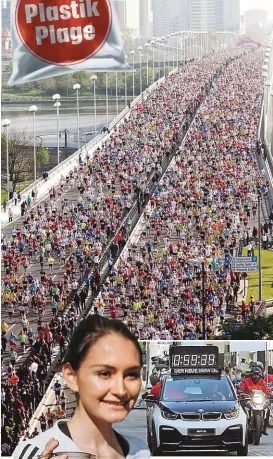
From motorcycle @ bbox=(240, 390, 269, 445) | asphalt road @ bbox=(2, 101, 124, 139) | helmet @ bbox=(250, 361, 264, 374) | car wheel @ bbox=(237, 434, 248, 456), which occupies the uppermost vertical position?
asphalt road @ bbox=(2, 101, 124, 139)

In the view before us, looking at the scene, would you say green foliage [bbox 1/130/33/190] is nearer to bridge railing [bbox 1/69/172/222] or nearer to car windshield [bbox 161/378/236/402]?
bridge railing [bbox 1/69/172/222]

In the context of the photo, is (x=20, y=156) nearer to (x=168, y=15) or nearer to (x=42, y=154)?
(x=42, y=154)

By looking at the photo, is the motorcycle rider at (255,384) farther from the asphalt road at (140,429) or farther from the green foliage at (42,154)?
the green foliage at (42,154)

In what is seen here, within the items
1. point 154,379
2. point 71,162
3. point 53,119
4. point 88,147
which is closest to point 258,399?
point 154,379

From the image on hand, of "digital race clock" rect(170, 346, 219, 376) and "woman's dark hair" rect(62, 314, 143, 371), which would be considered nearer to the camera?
"woman's dark hair" rect(62, 314, 143, 371)

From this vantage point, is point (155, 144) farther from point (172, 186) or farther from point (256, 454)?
point (256, 454)

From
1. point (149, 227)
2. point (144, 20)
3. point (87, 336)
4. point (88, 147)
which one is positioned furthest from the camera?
point (88, 147)

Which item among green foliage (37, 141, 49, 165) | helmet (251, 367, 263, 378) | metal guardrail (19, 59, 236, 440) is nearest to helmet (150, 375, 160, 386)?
helmet (251, 367, 263, 378)
